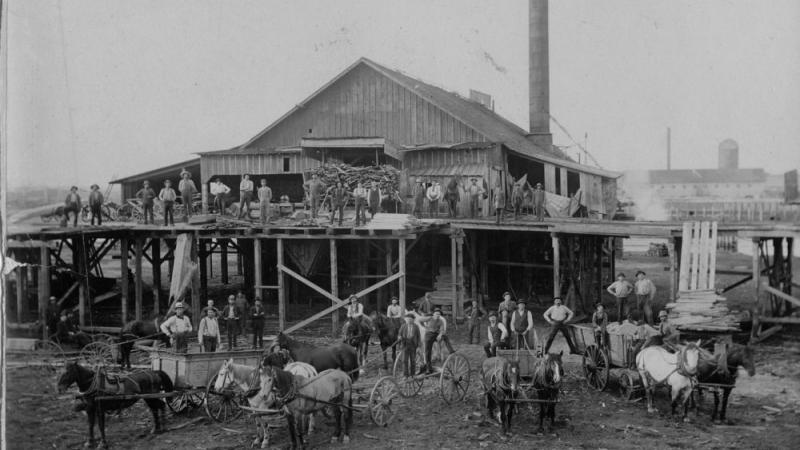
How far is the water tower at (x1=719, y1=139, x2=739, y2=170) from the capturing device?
319 feet

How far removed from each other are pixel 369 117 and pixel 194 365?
1877 centimetres

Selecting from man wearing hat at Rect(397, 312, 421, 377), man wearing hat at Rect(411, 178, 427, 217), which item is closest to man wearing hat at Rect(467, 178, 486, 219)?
man wearing hat at Rect(411, 178, 427, 217)

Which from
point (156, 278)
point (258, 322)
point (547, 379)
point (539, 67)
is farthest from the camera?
point (539, 67)

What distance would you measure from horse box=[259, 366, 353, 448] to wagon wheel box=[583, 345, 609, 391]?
5904 millimetres

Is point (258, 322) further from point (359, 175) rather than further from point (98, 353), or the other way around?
point (359, 175)

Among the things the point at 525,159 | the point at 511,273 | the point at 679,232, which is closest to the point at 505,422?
the point at 679,232

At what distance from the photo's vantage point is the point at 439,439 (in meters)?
13.2

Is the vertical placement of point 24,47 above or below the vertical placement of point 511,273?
above

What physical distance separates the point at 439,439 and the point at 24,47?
9.55m

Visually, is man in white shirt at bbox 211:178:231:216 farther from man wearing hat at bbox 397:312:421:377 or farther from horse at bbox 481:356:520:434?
horse at bbox 481:356:520:434

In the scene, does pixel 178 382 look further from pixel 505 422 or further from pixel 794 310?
pixel 794 310

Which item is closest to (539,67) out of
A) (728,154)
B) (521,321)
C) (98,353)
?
(521,321)

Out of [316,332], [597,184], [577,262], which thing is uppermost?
[597,184]

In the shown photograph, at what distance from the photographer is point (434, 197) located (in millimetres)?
27969
